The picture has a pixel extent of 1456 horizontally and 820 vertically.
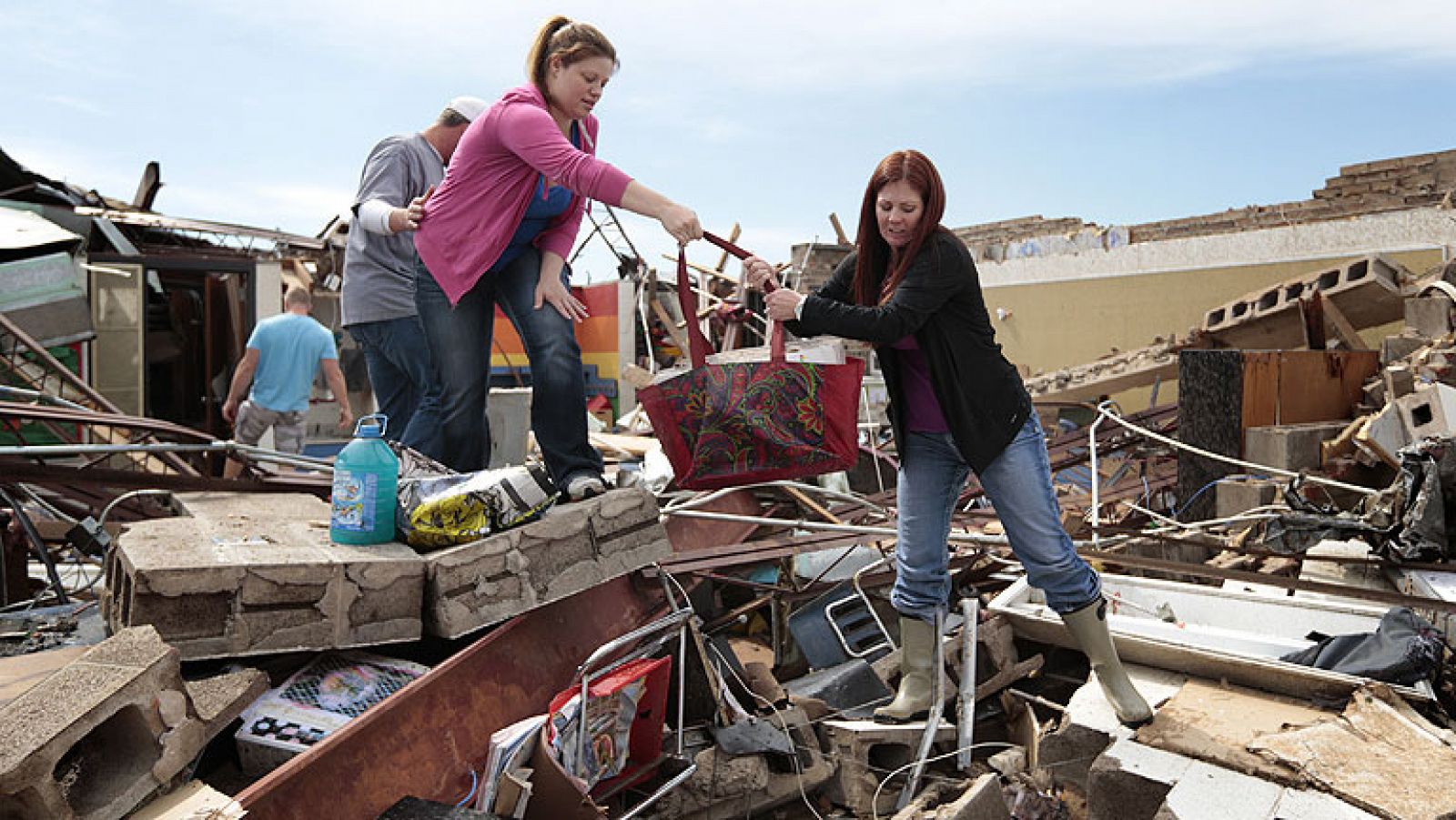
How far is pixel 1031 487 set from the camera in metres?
2.98

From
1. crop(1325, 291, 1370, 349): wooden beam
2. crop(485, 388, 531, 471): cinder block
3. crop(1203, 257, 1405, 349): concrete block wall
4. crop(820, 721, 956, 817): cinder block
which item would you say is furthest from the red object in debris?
crop(1325, 291, 1370, 349): wooden beam

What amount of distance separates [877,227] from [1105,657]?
60.3 inches

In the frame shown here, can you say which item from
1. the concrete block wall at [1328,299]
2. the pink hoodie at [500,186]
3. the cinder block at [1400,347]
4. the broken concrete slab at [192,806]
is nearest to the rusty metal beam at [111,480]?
the pink hoodie at [500,186]

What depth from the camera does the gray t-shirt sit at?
149 inches

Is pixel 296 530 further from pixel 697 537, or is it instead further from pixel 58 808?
pixel 697 537

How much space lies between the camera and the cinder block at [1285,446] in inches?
238

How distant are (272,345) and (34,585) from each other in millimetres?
2310

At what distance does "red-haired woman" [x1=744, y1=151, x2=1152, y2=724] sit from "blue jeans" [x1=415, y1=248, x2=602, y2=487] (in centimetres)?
67

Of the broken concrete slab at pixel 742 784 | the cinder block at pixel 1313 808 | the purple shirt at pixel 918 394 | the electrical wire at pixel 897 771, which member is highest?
the purple shirt at pixel 918 394

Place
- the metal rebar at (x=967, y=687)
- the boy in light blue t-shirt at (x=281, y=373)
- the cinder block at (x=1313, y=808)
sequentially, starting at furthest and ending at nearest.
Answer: the boy in light blue t-shirt at (x=281, y=373), the metal rebar at (x=967, y=687), the cinder block at (x=1313, y=808)

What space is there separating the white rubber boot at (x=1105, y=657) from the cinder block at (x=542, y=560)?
1327 millimetres

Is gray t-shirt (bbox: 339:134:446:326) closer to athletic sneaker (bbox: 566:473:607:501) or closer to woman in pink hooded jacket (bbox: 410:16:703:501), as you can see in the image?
woman in pink hooded jacket (bbox: 410:16:703:501)

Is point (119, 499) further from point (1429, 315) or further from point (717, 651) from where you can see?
point (1429, 315)

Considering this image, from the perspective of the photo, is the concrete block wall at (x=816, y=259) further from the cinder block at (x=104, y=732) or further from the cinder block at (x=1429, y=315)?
the cinder block at (x=104, y=732)
